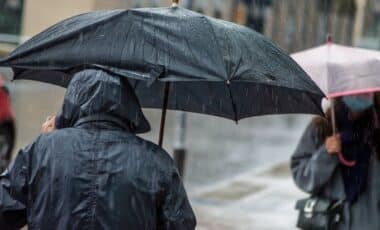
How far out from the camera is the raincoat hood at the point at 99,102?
2.84 m

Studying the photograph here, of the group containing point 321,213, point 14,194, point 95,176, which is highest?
point 95,176

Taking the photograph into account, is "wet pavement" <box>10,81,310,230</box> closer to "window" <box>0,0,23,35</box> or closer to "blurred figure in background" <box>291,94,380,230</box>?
"window" <box>0,0,23,35</box>

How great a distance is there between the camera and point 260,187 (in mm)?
11258

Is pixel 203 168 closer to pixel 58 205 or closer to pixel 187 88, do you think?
pixel 187 88

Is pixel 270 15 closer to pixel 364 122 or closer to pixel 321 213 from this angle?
pixel 364 122

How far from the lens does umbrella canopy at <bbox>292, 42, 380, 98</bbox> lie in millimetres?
4555

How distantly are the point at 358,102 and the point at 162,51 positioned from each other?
1.82 m

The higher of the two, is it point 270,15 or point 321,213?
point 270,15

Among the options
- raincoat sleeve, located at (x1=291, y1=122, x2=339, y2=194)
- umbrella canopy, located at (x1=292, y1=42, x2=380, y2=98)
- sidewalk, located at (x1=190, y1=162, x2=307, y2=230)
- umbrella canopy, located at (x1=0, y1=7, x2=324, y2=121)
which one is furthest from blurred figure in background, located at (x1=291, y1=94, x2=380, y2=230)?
sidewalk, located at (x1=190, y1=162, x2=307, y2=230)

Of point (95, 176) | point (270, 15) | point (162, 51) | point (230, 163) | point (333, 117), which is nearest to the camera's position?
point (95, 176)

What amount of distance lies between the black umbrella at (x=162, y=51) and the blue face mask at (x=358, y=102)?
1.10 meters

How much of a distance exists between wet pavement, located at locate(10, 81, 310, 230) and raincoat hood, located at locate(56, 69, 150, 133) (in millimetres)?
5465

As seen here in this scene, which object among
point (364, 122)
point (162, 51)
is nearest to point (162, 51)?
point (162, 51)

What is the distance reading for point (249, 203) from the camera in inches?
390
